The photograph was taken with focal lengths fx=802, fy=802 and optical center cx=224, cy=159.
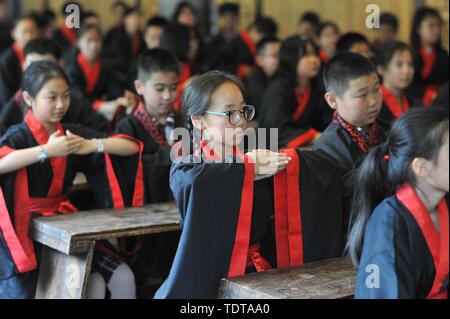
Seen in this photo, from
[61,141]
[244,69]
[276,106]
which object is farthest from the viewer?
[244,69]

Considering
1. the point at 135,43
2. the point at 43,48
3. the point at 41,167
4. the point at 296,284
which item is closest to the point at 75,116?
the point at 43,48

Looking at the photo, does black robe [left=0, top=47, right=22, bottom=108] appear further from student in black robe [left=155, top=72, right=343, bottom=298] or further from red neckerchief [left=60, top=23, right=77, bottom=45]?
student in black robe [left=155, top=72, right=343, bottom=298]

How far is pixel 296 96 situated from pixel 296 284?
261 cm

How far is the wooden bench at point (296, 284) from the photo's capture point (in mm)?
2154

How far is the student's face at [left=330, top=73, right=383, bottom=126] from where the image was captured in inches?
119

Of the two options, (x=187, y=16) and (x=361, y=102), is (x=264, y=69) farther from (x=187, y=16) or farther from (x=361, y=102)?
(x=361, y=102)

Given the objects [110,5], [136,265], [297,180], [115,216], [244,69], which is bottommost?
[136,265]

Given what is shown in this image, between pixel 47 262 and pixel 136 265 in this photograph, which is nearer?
pixel 47 262

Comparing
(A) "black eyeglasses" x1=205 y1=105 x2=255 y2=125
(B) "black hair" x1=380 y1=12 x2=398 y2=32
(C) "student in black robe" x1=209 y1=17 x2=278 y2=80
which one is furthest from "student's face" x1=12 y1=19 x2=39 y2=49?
(A) "black eyeglasses" x1=205 y1=105 x2=255 y2=125
